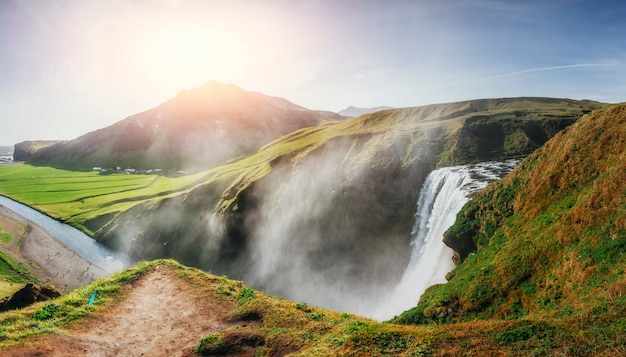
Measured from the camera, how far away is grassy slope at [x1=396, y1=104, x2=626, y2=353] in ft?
49.4

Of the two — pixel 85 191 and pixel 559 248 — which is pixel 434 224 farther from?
pixel 85 191

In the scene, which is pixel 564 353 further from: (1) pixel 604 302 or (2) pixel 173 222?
(2) pixel 173 222

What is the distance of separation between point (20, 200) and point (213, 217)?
102m

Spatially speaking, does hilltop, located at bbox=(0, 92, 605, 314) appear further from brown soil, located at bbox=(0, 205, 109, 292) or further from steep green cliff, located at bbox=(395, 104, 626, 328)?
steep green cliff, located at bbox=(395, 104, 626, 328)

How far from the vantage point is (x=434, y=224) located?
47.4 m

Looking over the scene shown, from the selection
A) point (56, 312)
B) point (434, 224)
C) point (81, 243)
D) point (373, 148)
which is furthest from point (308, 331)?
point (81, 243)

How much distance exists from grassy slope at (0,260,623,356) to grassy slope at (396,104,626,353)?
3.36 ft

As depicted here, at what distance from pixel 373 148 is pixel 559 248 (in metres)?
52.4

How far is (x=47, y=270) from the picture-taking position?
66625mm

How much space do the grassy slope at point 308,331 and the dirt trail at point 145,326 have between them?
62 centimetres

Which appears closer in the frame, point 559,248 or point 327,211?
point 559,248

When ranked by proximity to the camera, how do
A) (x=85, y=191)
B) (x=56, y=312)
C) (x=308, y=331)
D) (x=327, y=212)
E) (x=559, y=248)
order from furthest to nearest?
(x=85, y=191) → (x=327, y=212) → (x=559, y=248) → (x=56, y=312) → (x=308, y=331)

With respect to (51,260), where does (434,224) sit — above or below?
above

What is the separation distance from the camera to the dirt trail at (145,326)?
1627cm
